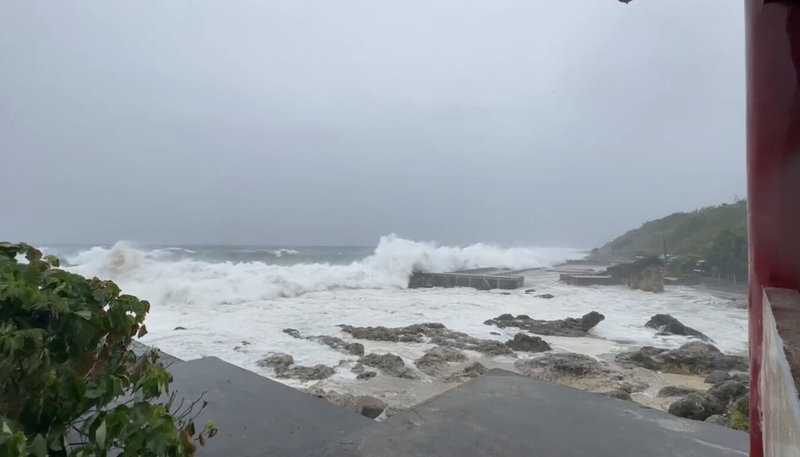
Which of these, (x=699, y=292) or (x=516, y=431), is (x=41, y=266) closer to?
(x=516, y=431)

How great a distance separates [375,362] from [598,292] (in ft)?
50.7

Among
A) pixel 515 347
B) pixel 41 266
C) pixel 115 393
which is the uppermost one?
pixel 41 266

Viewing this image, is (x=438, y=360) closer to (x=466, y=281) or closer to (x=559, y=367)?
(x=559, y=367)

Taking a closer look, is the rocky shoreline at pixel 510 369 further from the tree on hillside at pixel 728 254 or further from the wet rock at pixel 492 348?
the tree on hillside at pixel 728 254

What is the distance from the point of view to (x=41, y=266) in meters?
0.97

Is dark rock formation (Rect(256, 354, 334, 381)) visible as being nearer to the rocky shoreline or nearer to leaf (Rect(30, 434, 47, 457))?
the rocky shoreline

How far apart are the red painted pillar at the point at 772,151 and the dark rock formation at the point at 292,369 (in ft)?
19.8

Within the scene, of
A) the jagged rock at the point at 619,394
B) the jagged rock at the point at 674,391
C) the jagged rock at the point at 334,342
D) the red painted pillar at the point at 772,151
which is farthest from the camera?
the jagged rock at the point at 334,342

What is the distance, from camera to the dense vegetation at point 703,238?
71.7ft

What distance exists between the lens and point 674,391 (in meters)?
6.46

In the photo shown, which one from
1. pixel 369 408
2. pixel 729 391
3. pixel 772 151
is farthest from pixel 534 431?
pixel 729 391

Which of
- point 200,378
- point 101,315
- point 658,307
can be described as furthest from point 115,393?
point 658,307

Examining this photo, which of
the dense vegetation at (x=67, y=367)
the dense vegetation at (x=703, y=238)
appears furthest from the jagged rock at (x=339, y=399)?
the dense vegetation at (x=703, y=238)

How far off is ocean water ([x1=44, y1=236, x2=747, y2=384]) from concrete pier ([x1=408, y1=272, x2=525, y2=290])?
0.72 meters
